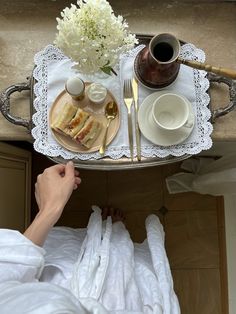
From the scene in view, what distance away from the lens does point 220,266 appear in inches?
64.0

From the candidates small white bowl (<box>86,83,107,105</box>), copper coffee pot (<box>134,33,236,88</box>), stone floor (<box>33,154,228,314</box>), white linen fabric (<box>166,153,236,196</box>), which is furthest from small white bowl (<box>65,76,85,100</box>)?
stone floor (<box>33,154,228,314</box>)

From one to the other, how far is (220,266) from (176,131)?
835 mm

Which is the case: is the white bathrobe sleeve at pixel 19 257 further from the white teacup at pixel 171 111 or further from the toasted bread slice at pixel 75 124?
the white teacup at pixel 171 111

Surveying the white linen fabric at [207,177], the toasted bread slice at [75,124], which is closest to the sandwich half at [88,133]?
the toasted bread slice at [75,124]

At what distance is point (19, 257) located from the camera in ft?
2.99

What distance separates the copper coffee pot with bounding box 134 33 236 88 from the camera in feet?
2.92

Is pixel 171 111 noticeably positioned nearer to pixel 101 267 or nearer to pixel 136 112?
pixel 136 112

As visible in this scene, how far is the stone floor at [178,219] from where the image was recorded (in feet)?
5.30

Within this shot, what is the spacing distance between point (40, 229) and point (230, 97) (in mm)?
519

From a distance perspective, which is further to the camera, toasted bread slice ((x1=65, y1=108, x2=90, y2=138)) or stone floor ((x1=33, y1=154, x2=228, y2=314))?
stone floor ((x1=33, y1=154, x2=228, y2=314))

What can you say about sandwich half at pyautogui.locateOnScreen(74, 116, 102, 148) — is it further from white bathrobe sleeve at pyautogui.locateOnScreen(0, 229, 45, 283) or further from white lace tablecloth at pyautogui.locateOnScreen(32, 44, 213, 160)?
white bathrobe sleeve at pyautogui.locateOnScreen(0, 229, 45, 283)

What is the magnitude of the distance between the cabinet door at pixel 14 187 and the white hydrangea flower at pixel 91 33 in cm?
45

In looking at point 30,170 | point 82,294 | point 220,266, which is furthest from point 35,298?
point 220,266

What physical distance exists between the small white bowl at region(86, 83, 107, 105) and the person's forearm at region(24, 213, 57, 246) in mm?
282
